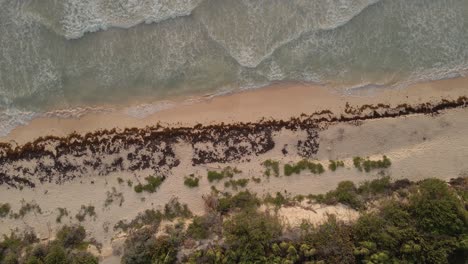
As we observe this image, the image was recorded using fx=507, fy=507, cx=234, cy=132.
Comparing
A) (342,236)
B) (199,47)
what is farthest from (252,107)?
(342,236)

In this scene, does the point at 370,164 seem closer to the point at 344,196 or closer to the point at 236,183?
the point at 344,196

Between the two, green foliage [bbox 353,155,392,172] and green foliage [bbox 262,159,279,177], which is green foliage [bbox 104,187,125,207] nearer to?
green foliage [bbox 262,159,279,177]

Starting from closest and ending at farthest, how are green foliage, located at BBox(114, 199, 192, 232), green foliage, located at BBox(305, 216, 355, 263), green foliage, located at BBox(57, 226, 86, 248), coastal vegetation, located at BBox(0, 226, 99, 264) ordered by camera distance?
green foliage, located at BBox(305, 216, 355, 263) < coastal vegetation, located at BBox(0, 226, 99, 264) < green foliage, located at BBox(57, 226, 86, 248) < green foliage, located at BBox(114, 199, 192, 232)

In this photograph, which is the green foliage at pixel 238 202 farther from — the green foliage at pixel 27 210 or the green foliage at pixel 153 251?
the green foliage at pixel 27 210

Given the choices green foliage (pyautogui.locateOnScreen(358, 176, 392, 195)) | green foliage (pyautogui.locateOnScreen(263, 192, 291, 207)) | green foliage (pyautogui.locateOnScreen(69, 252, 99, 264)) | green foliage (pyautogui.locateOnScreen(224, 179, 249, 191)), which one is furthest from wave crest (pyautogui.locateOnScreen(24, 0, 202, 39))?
green foliage (pyautogui.locateOnScreen(358, 176, 392, 195))

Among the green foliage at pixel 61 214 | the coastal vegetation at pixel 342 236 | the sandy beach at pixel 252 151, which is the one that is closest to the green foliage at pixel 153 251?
the coastal vegetation at pixel 342 236
